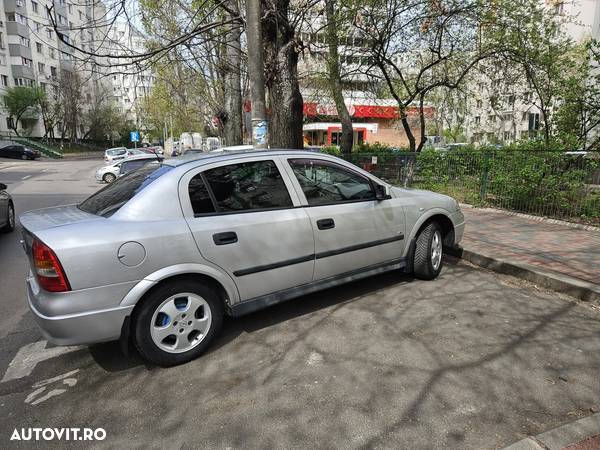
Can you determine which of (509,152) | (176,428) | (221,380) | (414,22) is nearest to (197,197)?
(221,380)

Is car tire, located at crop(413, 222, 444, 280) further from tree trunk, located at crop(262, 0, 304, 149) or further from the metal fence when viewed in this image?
the metal fence

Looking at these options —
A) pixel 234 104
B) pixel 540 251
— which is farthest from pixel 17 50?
pixel 540 251

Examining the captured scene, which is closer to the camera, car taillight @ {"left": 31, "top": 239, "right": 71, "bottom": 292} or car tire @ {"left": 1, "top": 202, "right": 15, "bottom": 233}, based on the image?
car taillight @ {"left": 31, "top": 239, "right": 71, "bottom": 292}

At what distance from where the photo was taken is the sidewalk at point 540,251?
468 centimetres

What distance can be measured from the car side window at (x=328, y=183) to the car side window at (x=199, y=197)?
0.92 metres

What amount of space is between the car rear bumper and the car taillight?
164 mm

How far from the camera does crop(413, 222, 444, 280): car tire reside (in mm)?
4824

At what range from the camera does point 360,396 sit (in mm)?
2811

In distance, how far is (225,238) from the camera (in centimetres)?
336

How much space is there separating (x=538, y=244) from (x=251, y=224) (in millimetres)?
4920

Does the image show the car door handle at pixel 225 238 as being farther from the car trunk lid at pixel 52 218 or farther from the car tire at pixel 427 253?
the car tire at pixel 427 253

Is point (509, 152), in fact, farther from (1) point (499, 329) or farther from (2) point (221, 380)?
(2) point (221, 380)

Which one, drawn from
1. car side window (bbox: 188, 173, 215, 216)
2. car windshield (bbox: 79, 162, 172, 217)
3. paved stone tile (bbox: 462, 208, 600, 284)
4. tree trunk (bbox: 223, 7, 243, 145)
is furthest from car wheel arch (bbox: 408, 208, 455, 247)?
tree trunk (bbox: 223, 7, 243, 145)

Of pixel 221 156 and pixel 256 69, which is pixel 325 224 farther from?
pixel 256 69
